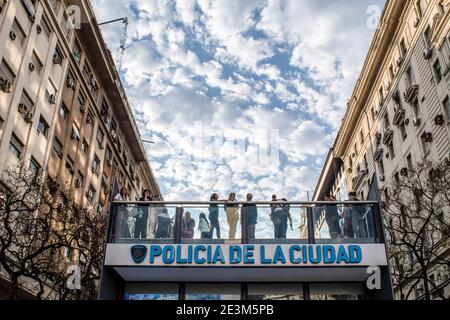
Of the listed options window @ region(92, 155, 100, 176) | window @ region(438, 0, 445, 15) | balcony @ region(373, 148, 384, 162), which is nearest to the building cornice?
window @ region(438, 0, 445, 15)

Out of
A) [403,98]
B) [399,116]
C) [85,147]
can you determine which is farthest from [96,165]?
[403,98]

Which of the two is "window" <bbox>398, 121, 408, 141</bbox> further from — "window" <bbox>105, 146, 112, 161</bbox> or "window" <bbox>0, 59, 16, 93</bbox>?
"window" <bbox>0, 59, 16, 93</bbox>

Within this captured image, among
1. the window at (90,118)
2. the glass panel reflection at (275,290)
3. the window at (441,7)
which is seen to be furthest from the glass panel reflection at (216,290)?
the window at (90,118)

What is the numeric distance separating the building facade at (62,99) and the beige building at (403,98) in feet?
59.8

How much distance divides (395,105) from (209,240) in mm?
29591

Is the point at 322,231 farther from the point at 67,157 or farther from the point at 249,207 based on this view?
the point at 67,157

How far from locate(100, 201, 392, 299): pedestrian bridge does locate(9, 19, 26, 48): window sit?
16177mm

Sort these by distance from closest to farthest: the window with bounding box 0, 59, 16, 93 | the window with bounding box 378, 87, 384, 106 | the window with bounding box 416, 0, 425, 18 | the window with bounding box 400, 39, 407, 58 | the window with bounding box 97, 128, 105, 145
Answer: the window with bounding box 0, 59, 16, 93, the window with bounding box 416, 0, 425, 18, the window with bounding box 400, 39, 407, 58, the window with bounding box 378, 87, 384, 106, the window with bounding box 97, 128, 105, 145

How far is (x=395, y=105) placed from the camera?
3828 centimetres

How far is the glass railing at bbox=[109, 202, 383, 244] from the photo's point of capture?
12828mm

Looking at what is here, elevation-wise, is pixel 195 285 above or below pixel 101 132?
below

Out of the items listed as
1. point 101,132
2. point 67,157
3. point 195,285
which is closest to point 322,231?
point 195,285

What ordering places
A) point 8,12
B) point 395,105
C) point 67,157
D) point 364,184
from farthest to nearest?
1. point 364,184
2. point 395,105
3. point 67,157
4. point 8,12

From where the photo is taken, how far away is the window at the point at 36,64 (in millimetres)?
28059
